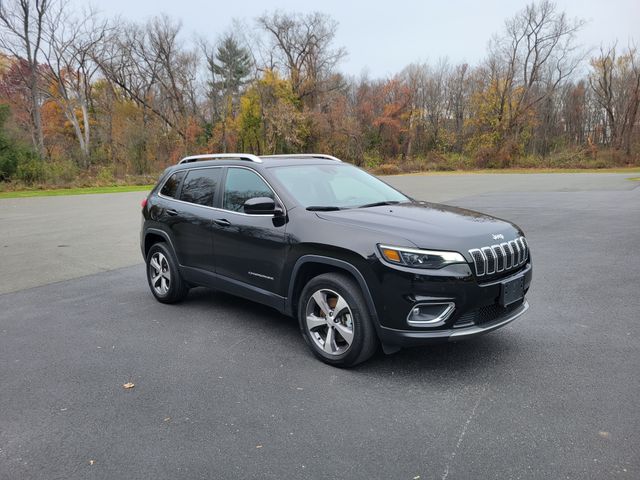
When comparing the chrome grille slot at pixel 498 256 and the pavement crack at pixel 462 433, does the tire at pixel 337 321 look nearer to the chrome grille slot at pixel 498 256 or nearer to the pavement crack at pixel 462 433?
the pavement crack at pixel 462 433

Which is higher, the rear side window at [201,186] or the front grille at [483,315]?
the rear side window at [201,186]

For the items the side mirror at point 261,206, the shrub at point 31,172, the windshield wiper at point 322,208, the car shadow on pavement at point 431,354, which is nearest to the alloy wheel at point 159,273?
the car shadow on pavement at point 431,354

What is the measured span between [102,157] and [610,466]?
143 ft

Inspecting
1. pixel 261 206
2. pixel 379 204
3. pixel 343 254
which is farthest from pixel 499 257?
pixel 261 206

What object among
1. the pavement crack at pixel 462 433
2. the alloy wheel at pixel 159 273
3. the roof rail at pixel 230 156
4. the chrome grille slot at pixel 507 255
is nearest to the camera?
the pavement crack at pixel 462 433

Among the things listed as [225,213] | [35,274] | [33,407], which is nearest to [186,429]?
[33,407]

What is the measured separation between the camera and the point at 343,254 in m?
3.69

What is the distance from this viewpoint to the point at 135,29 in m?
49.9

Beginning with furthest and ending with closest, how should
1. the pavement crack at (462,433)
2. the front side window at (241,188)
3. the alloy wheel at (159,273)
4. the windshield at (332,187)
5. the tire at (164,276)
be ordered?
the alloy wheel at (159,273), the tire at (164,276), the front side window at (241,188), the windshield at (332,187), the pavement crack at (462,433)

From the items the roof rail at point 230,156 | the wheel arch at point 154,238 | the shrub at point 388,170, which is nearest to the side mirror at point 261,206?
the roof rail at point 230,156

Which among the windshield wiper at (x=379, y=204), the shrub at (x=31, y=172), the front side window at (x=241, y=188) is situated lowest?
the windshield wiper at (x=379, y=204)

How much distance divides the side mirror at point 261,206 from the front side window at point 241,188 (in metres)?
0.21

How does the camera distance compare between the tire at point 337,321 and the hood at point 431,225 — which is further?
the tire at point 337,321

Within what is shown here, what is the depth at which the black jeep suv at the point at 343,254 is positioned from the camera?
11.3ft
